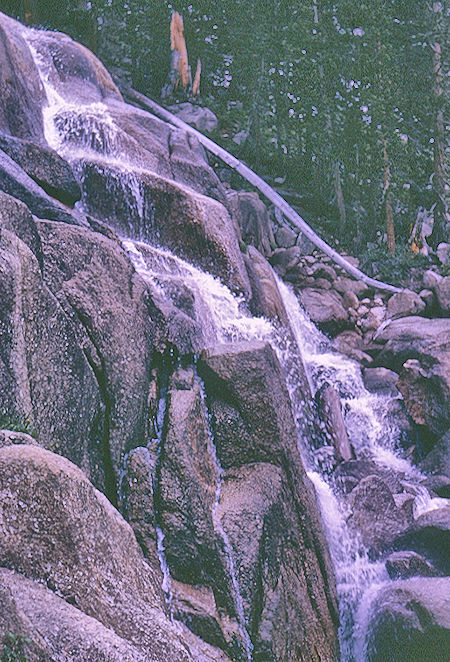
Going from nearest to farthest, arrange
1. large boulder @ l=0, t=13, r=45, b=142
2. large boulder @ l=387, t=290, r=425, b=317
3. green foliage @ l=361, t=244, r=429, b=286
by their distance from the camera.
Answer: large boulder @ l=0, t=13, r=45, b=142
large boulder @ l=387, t=290, r=425, b=317
green foliage @ l=361, t=244, r=429, b=286

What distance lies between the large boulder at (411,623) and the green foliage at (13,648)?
5589mm

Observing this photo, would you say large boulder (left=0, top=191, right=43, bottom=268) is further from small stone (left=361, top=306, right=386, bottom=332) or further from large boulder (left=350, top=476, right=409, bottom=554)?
small stone (left=361, top=306, right=386, bottom=332)

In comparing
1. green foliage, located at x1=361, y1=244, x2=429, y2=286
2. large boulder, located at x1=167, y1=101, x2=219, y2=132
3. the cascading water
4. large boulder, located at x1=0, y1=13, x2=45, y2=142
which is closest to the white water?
the cascading water

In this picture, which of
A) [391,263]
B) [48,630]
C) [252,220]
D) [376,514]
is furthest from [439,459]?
[391,263]

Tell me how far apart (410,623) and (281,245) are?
58.3ft

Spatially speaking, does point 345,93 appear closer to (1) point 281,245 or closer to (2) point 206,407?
(1) point 281,245

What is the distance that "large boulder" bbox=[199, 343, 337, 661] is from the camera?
22.6 ft

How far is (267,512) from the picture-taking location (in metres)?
7.30

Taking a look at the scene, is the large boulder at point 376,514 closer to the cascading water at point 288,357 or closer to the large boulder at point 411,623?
→ the cascading water at point 288,357

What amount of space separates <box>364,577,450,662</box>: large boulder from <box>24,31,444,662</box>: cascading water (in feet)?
1.13

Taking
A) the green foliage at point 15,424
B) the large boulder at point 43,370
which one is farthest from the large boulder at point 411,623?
the green foliage at point 15,424

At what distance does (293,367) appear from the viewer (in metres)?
13.5

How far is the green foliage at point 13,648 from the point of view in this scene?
3133 millimetres

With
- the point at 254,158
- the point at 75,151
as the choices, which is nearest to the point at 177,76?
the point at 254,158
